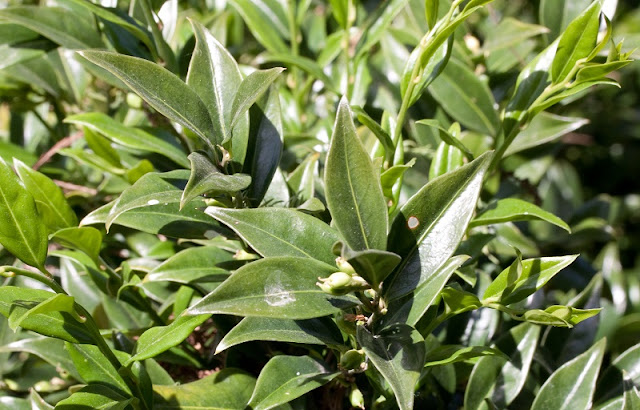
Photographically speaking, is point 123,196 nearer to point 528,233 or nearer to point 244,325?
point 244,325

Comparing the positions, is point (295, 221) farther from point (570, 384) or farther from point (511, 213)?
point (570, 384)

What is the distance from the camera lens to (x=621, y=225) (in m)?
2.19

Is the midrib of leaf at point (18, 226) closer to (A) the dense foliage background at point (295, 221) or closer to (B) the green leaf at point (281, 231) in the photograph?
(A) the dense foliage background at point (295, 221)

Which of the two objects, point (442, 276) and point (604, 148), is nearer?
point (442, 276)

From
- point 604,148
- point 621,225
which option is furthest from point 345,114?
point 604,148

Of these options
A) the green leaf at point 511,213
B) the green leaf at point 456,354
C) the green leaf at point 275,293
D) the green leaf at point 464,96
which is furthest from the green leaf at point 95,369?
the green leaf at point 464,96

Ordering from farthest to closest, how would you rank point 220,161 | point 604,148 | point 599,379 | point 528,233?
point 604,148
point 528,233
point 599,379
point 220,161

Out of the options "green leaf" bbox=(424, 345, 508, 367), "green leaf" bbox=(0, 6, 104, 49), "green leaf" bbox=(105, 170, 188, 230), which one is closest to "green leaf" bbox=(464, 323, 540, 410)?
"green leaf" bbox=(424, 345, 508, 367)

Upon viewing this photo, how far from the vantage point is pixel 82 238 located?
2.92 feet

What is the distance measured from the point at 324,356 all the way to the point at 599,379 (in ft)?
1.55

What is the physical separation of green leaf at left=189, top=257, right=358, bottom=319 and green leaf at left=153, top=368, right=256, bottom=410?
215 mm

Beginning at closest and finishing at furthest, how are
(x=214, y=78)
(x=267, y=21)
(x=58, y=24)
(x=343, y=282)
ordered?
(x=343, y=282) < (x=214, y=78) < (x=58, y=24) < (x=267, y=21)

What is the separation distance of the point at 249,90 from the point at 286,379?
0.33 m

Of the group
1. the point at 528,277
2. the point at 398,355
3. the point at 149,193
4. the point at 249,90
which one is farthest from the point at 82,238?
the point at 528,277
